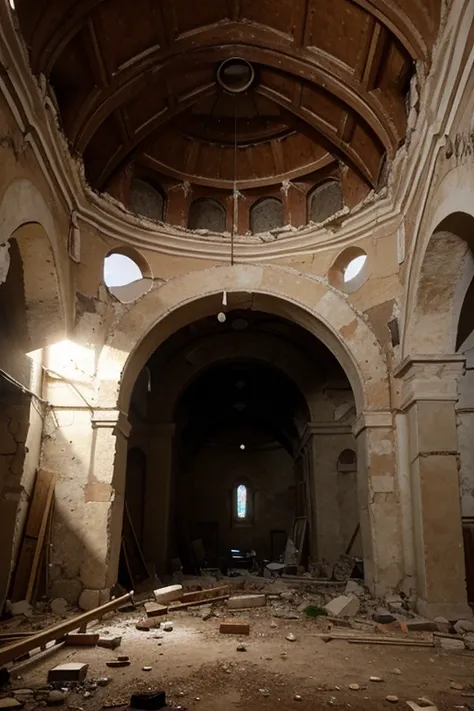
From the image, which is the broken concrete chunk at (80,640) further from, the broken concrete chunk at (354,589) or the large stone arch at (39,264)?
the broken concrete chunk at (354,589)

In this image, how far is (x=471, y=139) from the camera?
16.7 feet

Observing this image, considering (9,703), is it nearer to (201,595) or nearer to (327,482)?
(201,595)

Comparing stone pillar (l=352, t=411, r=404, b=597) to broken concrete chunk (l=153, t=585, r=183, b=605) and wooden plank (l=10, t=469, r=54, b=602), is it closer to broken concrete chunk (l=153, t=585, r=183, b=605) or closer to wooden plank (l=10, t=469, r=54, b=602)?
broken concrete chunk (l=153, t=585, r=183, b=605)

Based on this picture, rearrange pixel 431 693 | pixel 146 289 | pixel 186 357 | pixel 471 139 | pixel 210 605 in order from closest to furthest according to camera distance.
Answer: pixel 431 693, pixel 471 139, pixel 210 605, pixel 146 289, pixel 186 357

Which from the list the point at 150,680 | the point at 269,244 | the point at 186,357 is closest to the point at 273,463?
the point at 186,357

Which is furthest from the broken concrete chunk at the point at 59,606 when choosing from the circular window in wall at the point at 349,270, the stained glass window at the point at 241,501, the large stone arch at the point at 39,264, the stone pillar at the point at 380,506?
the stained glass window at the point at 241,501

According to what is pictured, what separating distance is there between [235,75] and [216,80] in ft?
1.03

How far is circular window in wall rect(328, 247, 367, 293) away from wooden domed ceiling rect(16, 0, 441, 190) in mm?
1204

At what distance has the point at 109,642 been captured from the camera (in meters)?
5.25

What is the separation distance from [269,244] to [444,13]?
14.3 ft

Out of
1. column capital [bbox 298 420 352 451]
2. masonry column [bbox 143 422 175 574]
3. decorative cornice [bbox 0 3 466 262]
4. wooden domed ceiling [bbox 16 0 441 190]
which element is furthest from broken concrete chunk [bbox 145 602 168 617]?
wooden domed ceiling [bbox 16 0 441 190]

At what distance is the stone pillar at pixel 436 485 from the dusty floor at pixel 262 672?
151 cm

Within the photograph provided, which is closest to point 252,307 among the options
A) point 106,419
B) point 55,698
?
point 106,419

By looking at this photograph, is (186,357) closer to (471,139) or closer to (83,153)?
(83,153)
